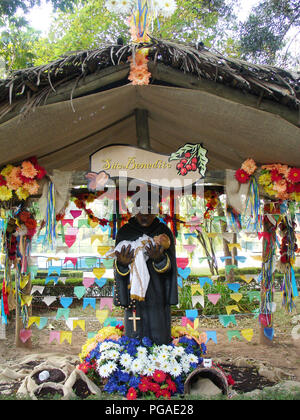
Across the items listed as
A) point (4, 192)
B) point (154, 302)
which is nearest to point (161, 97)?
point (4, 192)

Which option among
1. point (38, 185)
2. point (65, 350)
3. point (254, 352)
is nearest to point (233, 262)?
point (254, 352)

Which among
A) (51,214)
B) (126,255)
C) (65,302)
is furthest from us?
(65,302)

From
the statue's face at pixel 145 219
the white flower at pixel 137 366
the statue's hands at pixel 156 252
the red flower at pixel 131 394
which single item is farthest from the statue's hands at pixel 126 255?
the red flower at pixel 131 394

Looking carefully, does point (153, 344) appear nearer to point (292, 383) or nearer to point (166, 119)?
point (292, 383)

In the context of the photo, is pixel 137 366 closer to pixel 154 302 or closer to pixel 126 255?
pixel 154 302

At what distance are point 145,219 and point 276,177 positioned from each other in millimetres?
1497

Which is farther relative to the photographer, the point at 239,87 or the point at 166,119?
the point at 166,119

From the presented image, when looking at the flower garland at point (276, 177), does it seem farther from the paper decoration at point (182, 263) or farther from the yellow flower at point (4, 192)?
the yellow flower at point (4, 192)

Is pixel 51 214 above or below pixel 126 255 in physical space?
above

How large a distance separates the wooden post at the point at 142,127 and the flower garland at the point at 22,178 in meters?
1.14

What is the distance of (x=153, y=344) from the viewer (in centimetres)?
380

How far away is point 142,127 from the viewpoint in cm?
399

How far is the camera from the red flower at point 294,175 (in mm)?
3519

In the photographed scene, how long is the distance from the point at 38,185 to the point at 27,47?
26.2 ft
